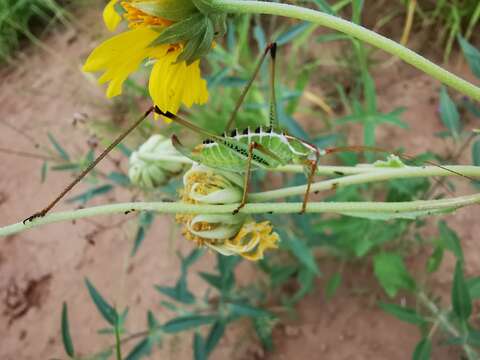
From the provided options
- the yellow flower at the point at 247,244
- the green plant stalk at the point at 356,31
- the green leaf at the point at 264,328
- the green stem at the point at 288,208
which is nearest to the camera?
the green plant stalk at the point at 356,31

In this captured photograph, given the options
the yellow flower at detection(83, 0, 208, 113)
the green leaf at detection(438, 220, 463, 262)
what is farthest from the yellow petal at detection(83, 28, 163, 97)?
the green leaf at detection(438, 220, 463, 262)

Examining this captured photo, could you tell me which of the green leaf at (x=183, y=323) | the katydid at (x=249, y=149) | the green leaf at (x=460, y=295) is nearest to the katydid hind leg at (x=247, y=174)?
the katydid at (x=249, y=149)

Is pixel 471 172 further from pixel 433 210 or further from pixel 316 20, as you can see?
pixel 316 20

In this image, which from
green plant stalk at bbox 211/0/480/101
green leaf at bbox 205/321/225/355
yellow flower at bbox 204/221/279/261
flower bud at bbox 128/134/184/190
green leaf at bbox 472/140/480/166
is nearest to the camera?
green plant stalk at bbox 211/0/480/101

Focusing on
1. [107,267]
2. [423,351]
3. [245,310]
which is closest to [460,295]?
[423,351]

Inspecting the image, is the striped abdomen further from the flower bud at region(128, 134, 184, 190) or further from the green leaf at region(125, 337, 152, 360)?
the green leaf at region(125, 337, 152, 360)

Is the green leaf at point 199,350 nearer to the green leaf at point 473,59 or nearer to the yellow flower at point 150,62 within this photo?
the yellow flower at point 150,62
